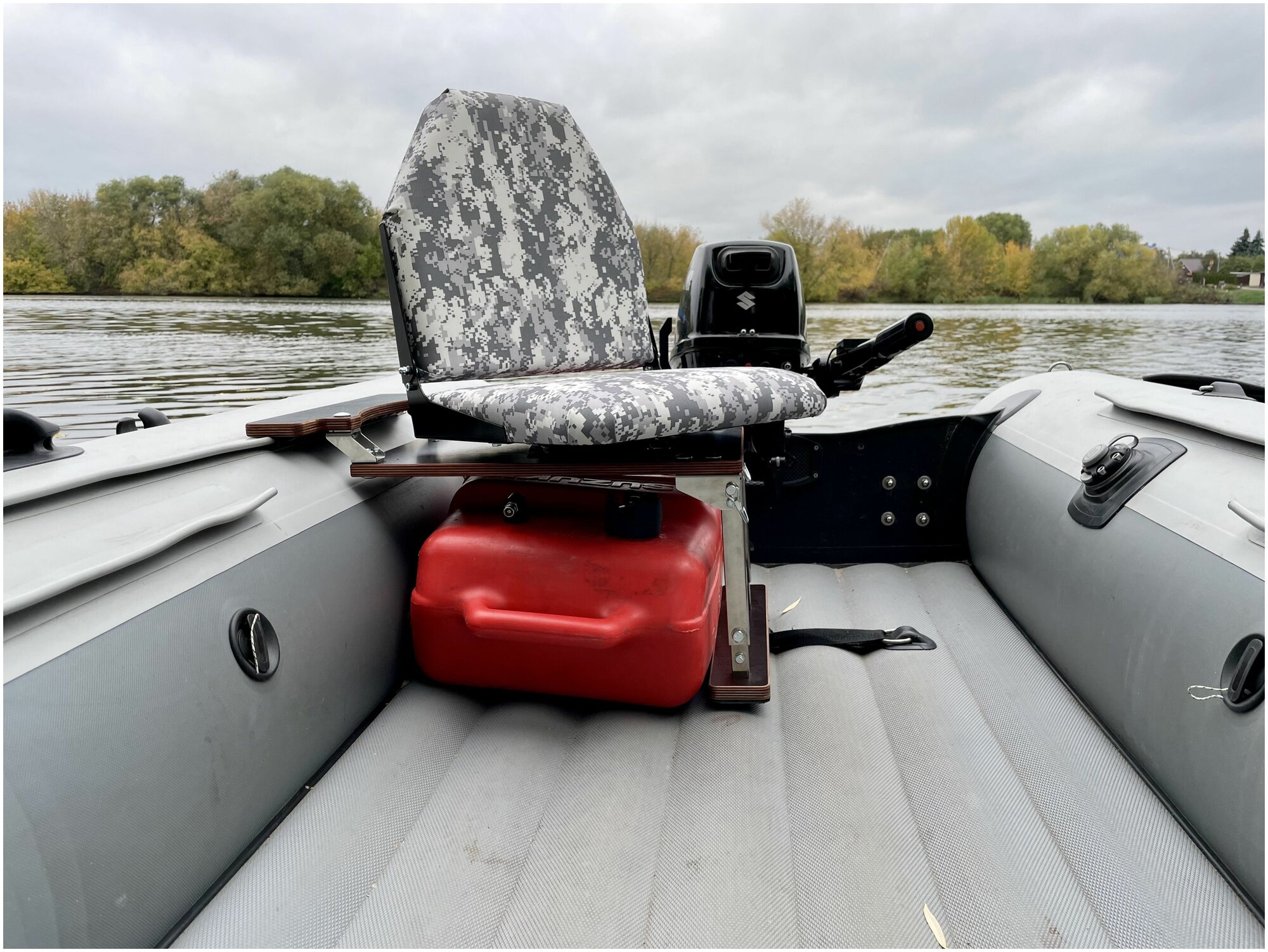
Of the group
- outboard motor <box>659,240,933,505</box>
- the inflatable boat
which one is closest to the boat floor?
the inflatable boat

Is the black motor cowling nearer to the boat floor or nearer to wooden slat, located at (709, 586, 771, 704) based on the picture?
wooden slat, located at (709, 586, 771, 704)

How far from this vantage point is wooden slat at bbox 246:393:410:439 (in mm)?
1232

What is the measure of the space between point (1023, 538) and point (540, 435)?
1.18 m

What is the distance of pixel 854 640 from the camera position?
61.2 inches

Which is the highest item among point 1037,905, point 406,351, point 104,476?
point 406,351

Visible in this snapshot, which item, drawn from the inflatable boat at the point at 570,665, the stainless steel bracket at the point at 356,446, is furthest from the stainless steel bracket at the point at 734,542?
the stainless steel bracket at the point at 356,446

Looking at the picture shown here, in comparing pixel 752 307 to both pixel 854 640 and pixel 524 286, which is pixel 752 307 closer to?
pixel 524 286

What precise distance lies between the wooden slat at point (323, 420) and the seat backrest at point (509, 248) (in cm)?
12

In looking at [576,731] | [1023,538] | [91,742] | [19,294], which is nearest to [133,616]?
[91,742]

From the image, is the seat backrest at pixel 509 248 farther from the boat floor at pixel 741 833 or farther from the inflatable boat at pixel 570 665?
the boat floor at pixel 741 833

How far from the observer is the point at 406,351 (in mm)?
1374

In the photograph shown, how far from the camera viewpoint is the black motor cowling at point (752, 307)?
202 centimetres

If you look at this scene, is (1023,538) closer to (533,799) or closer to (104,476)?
(533,799)

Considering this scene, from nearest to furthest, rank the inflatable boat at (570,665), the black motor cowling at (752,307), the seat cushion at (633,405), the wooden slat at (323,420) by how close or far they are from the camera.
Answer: the inflatable boat at (570,665)
the seat cushion at (633,405)
the wooden slat at (323,420)
the black motor cowling at (752,307)
